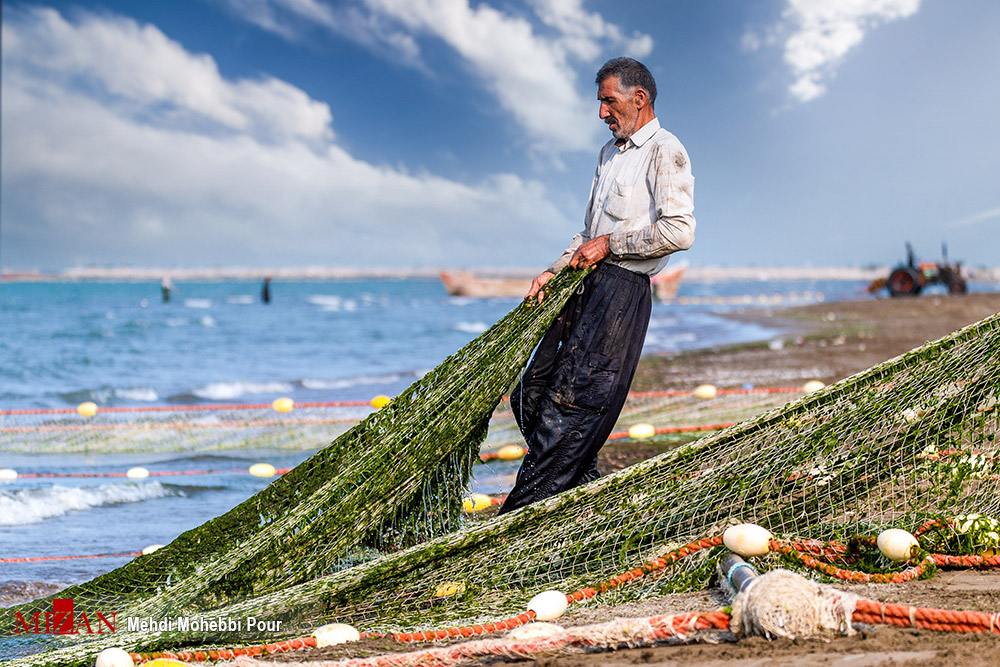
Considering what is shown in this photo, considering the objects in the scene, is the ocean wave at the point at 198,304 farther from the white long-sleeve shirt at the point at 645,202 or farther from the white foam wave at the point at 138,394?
the white long-sleeve shirt at the point at 645,202

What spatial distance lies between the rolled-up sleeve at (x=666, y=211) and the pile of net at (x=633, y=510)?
0.77m

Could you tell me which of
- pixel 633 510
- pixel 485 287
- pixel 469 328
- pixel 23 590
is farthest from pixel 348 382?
pixel 485 287

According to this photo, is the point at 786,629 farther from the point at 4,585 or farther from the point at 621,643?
the point at 4,585

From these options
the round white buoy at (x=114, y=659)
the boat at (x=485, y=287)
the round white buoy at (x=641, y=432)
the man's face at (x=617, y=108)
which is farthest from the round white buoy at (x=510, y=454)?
the boat at (x=485, y=287)

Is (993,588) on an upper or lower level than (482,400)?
lower

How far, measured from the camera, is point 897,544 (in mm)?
2660

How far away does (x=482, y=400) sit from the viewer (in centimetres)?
312

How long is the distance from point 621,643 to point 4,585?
3.43m

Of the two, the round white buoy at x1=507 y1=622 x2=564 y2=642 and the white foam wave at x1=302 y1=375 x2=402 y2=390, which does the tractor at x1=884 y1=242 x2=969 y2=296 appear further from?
the round white buoy at x1=507 y1=622 x2=564 y2=642

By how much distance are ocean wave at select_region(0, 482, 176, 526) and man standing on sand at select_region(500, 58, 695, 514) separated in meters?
3.89

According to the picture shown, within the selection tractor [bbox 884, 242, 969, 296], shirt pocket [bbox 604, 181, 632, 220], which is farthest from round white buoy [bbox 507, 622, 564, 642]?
tractor [bbox 884, 242, 969, 296]

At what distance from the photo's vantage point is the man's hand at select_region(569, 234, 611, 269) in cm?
326

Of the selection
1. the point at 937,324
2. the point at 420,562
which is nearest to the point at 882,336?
the point at 937,324

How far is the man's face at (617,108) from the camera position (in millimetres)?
3248
